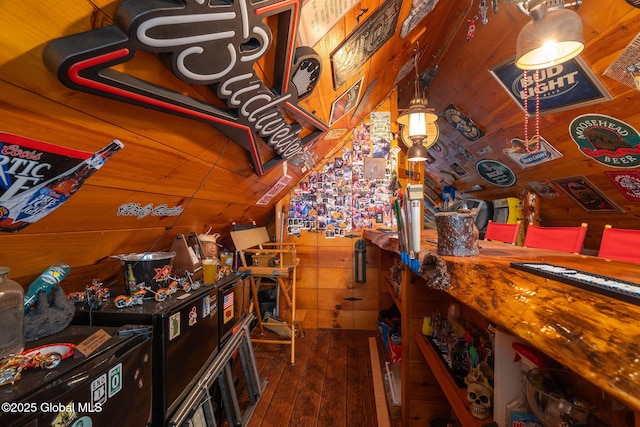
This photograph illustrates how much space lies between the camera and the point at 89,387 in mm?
674

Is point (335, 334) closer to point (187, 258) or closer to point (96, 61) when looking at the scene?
point (187, 258)

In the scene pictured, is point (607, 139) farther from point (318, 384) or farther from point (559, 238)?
point (318, 384)

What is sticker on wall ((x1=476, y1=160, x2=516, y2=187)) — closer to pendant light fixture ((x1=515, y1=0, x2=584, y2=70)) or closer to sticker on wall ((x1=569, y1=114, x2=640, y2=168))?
sticker on wall ((x1=569, y1=114, x2=640, y2=168))

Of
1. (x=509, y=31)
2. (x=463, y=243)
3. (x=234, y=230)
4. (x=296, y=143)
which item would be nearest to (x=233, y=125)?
(x=296, y=143)

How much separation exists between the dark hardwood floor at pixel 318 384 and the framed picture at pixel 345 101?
2251mm

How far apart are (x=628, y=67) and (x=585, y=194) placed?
1518 mm

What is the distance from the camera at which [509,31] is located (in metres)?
1.94

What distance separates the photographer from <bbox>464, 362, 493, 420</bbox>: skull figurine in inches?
34.8

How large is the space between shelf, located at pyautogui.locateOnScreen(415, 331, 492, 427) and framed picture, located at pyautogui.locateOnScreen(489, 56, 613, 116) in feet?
6.84

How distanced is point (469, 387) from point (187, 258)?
1.61m

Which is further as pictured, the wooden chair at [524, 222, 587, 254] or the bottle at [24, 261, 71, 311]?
the wooden chair at [524, 222, 587, 254]

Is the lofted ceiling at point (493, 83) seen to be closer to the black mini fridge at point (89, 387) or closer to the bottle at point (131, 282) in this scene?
A: the bottle at point (131, 282)

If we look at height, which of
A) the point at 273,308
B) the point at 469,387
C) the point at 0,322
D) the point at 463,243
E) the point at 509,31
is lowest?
the point at 273,308

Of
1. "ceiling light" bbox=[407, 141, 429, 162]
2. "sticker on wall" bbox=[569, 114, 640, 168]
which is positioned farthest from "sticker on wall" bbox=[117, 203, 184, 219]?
"sticker on wall" bbox=[569, 114, 640, 168]
